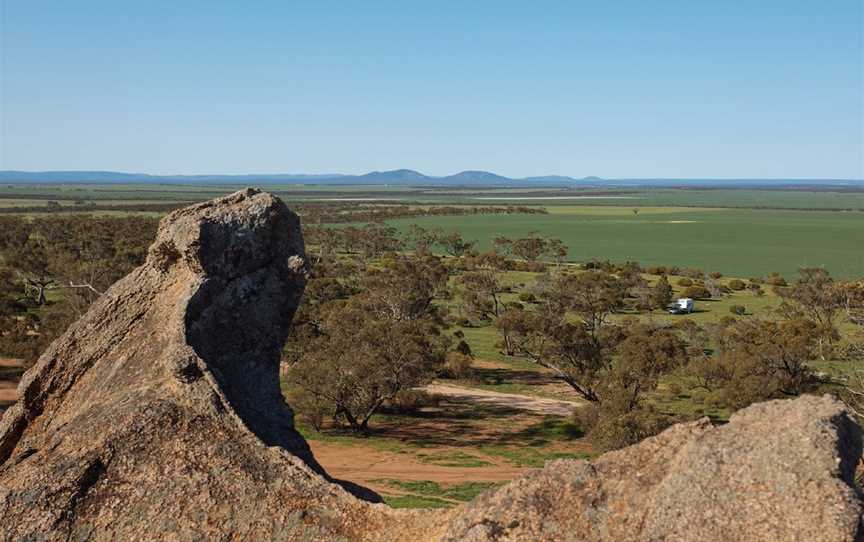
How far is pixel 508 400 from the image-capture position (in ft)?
144

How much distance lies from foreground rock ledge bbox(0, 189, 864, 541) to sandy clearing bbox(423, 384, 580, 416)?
28.3 metres

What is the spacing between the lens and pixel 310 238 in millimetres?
128250

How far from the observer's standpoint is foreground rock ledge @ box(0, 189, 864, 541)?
8.22 m

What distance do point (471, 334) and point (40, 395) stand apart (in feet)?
173


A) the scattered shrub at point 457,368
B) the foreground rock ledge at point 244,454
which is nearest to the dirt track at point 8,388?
the scattered shrub at point 457,368

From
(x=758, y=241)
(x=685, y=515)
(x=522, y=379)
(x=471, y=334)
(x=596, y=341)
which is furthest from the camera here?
(x=758, y=241)

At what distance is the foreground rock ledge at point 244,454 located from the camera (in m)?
8.22

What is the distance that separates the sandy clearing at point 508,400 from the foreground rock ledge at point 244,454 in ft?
93.0

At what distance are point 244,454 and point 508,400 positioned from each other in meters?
34.0

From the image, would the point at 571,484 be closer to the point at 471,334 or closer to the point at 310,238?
the point at 471,334

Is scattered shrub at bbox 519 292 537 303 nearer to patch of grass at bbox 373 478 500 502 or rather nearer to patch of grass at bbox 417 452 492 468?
patch of grass at bbox 417 452 492 468

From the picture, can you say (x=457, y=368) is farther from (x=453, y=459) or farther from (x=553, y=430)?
(x=453, y=459)

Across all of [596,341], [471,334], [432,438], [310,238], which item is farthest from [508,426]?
[310,238]

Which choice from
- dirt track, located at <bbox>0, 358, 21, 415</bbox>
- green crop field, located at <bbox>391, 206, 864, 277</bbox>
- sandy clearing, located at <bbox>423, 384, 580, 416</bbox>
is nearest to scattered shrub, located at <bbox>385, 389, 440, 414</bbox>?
Result: sandy clearing, located at <bbox>423, 384, 580, 416</bbox>
